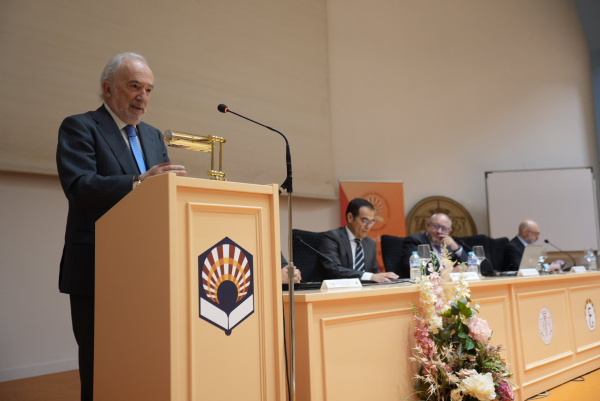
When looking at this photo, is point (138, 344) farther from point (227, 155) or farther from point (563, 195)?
point (563, 195)

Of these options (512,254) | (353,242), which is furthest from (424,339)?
(512,254)

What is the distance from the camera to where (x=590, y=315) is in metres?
3.60

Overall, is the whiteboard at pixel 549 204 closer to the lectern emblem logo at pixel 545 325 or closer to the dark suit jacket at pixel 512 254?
the dark suit jacket at pixel 512 254

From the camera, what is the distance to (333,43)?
20.4 ft

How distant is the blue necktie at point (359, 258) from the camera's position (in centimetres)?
374

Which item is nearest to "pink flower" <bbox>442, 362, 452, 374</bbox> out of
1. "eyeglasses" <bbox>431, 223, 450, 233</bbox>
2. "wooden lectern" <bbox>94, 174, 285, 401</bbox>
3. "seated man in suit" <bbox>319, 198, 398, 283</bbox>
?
"wooden lectern" <bbox>94, 174, 285, 401</bbox>

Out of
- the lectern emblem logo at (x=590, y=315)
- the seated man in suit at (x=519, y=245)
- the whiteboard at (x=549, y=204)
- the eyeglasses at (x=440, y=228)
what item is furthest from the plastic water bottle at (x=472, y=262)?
the whiteboard at (x=549, y=204)

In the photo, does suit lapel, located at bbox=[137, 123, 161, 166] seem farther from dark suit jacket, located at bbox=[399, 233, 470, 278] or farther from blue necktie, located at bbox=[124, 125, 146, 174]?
dark suit jacket, located at bbox=[399, 233, 470, 278]

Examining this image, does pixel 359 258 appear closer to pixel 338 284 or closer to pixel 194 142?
pixel 338 284

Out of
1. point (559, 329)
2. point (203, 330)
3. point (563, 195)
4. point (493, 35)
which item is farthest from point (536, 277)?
point (493, 35)

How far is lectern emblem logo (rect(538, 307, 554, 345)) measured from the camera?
9.87ft

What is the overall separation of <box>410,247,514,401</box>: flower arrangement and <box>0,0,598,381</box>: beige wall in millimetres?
3462

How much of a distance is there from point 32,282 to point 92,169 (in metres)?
2.70

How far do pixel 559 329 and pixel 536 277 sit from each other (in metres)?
0.46
